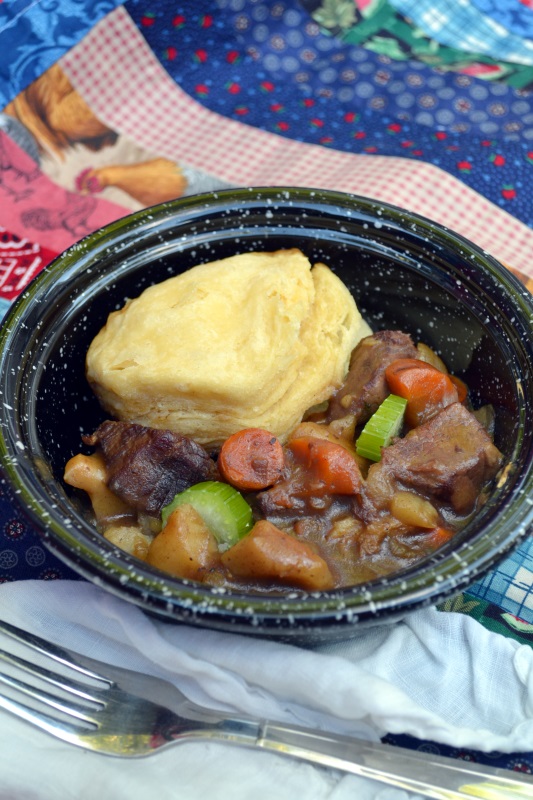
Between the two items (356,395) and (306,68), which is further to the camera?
(306,68)

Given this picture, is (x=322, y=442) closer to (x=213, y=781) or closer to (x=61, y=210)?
(x=213, y=781)

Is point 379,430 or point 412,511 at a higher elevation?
point 379,430

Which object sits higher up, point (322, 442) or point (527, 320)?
point (527, 320)

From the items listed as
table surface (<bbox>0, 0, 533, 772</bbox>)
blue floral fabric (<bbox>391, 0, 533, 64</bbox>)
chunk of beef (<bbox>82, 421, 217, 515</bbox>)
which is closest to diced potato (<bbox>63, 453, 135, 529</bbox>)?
chunk of beef (<bbox>82, 421, 217, 515</bbox>)

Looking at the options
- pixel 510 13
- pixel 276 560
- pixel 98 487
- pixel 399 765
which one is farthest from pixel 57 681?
pixel 510 13

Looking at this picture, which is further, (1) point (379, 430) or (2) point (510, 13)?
(2) point (510, 13)

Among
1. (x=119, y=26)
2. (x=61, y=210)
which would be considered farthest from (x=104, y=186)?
(x=119, y=26)

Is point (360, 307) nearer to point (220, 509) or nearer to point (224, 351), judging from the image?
point (224, 351)
